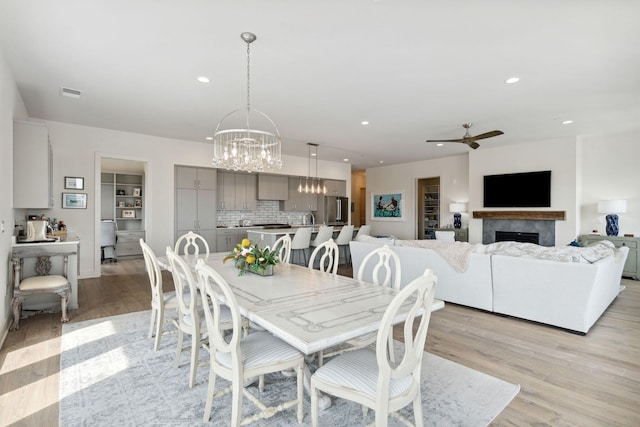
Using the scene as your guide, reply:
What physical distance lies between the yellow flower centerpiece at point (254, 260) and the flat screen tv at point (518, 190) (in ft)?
20.9

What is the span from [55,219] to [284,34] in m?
5.21

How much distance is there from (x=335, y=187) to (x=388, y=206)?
1833 mm

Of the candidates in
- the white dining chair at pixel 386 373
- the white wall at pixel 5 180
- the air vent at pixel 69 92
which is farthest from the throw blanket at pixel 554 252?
the air vent at pixel 69 92

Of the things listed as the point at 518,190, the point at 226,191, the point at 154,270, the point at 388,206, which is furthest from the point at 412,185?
the point at 154,270

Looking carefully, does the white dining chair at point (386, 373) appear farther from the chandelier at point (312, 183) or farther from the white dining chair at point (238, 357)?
the chandelier at point (312, 183)

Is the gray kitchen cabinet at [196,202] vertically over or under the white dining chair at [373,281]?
over

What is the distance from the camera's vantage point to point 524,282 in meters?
3.60

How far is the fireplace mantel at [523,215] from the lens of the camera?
6635 millimetres

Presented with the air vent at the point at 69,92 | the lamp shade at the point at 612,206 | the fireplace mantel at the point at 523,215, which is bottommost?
the fireplace mantel at the point at 523,215

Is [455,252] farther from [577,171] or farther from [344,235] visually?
[577,171]

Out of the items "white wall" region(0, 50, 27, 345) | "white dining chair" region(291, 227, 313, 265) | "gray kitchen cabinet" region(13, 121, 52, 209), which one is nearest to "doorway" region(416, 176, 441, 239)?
"white dining chair" region(291, 227, 313, 265)

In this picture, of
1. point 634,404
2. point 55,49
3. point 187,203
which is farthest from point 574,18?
point 187,203

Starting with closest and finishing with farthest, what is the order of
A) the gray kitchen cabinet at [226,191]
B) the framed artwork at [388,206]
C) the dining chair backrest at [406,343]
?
the dining chair backrest at [406,343], the gray kitchen cabinet at [226,191], the framed artwork at [388,206]

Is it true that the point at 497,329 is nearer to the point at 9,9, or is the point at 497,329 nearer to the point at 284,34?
the point at 284,34
